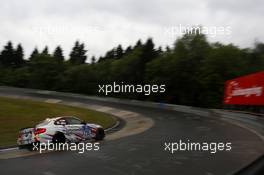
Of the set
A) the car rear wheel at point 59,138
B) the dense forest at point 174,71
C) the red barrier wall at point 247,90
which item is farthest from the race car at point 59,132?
the dense forest at point 174,71

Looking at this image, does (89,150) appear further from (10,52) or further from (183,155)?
(10,52)

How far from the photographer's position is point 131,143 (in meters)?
16.0

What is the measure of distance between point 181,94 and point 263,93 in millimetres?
39293

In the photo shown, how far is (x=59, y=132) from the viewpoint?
1590 cm

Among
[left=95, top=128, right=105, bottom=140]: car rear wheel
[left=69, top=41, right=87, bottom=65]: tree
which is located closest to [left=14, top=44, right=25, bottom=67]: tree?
[left=69, top=41, right=87, bottom=65]: tree

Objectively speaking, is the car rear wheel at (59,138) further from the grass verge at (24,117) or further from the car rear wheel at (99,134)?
the grass verge at (24,117)

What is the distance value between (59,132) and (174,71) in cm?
4594

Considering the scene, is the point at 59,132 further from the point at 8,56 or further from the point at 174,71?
the point at 8,56

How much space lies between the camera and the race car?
15188mm

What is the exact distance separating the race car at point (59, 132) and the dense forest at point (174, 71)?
4239cm

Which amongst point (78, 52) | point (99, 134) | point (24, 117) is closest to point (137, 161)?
point (99, 134)

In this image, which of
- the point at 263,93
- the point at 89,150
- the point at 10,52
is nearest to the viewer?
the point at 89,150

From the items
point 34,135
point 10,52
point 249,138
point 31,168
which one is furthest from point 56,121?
point 10,52

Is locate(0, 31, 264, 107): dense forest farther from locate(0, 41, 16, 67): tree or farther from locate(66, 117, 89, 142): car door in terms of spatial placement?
locate(66, 117, 89, 142): car door
